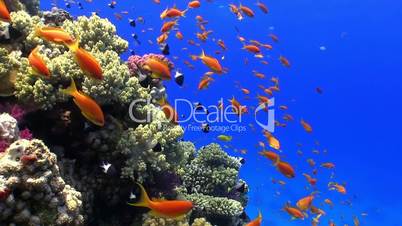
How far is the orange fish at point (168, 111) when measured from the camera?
7.14 meters

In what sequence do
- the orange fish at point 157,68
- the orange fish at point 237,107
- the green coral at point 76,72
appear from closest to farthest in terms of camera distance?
the green coral at point 76,72
the orange fish at point 157,68
the orange fish at point 237,107

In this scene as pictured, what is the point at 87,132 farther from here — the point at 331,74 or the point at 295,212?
the point at 331,74

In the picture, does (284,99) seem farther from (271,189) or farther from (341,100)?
(271,189)

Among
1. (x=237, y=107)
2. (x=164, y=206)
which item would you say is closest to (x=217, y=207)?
(x=237, y=107)

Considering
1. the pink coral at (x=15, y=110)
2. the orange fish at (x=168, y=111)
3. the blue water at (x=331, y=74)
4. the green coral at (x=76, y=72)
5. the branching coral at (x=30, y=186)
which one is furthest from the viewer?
the blue water at (x=331, y=74)

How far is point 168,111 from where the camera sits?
722 cm

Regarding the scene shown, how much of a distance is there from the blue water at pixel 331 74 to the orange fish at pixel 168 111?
204 feet

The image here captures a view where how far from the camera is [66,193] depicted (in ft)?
15.0

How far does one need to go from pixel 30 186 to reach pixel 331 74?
115352 mm

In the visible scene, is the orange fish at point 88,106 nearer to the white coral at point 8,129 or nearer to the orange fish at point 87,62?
the orange fish at point 87,62

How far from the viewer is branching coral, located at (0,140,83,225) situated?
13.3 feet

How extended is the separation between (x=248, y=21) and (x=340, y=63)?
29870 millimetres

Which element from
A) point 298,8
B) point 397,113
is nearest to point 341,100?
point 397,113

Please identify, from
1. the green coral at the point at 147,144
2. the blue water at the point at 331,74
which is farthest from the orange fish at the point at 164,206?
the blue water at the point at 331,74
